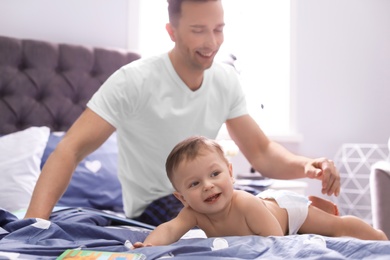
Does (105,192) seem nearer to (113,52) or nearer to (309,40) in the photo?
(113,52)

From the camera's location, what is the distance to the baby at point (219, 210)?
123 centimetres

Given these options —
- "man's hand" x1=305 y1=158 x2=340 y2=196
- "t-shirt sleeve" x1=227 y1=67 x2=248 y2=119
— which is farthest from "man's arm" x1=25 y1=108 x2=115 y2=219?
"man's hand" x1=305 y1=158 x2=340 y2=196

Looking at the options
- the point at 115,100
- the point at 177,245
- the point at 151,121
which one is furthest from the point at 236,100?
the point at 177,245

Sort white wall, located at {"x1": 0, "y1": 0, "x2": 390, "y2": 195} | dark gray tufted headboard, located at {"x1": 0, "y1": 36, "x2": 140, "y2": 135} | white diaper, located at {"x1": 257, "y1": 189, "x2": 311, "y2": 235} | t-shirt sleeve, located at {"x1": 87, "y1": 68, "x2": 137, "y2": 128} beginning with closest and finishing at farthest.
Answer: white diaper, located at {"x1": 257, "y1": 189, "x2": 311, "y2": 235}, t-shirt sleeve, located at {"x1": 87, "y1": 68, "x2": 137, "y2": 128}, dark gray tufted headboard, located at {"x1": 0, "y1": 36, "x2": 140, "y2": 135}, white wall, located at {"x1": 0, "y1": 0, "x2": 390, "y2": 195}

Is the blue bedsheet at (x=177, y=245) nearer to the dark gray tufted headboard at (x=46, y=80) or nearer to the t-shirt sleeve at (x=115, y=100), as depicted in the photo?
the t-shirt sleeve at (x=115, y=100)

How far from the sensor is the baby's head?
126 centimetres

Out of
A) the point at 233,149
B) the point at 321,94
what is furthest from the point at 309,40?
the point at 233,149

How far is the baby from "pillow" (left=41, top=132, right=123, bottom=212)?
1180 mm

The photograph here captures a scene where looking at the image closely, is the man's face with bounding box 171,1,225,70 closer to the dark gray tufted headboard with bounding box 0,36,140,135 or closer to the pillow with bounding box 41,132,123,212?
the pillow with bounding box 41,132,123,212

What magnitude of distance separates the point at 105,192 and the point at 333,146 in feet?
5.99

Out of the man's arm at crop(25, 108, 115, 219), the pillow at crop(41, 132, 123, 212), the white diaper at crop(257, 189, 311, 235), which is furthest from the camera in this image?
the pillow at crop(41, 132, 123, 212)

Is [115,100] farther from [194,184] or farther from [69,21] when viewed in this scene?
[69,21]

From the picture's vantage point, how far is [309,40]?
A: 355cm

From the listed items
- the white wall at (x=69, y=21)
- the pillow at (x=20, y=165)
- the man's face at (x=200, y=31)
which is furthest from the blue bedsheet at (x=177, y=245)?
the white wall at (x=69, y=21)
